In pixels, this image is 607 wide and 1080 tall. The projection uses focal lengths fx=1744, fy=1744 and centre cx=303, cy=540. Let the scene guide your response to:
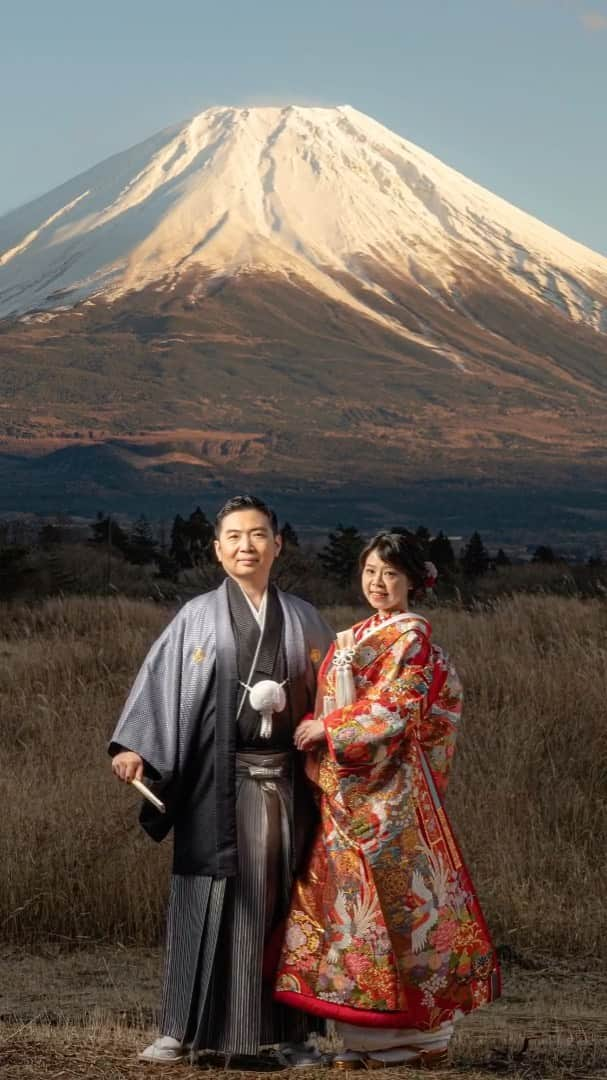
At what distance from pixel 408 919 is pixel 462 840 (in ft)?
13.9

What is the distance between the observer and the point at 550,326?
148250 millimetres

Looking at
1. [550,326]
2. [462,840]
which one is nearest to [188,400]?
[550,326]

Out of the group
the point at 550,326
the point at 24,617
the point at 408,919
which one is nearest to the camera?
the point at 408,919

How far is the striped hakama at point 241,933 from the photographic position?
15.9ft

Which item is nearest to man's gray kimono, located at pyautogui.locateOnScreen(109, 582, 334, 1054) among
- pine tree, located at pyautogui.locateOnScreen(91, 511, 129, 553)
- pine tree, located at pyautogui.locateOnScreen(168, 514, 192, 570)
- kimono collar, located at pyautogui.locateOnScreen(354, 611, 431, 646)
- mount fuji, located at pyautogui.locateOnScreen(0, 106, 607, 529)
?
kimono collar, located at pyautogui.locateOnScreen(354, 611, 431, 646)

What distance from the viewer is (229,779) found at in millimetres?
4875

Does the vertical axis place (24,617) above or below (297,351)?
below

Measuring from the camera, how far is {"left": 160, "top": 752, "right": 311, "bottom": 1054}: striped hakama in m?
4.85

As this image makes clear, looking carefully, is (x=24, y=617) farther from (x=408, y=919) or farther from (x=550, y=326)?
(x=550, y=326)

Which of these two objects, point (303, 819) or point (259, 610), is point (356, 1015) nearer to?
point (303, 819)

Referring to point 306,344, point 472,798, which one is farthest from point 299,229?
point 472,798

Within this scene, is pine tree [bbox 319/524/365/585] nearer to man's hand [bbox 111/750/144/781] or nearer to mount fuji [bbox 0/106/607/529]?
man's hand [bbox 111/750/144/781]

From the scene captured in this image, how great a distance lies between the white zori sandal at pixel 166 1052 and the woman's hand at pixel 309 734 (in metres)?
0.91

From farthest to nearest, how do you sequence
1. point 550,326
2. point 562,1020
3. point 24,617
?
point 550,326 → point 24,617 → point 562,1020
